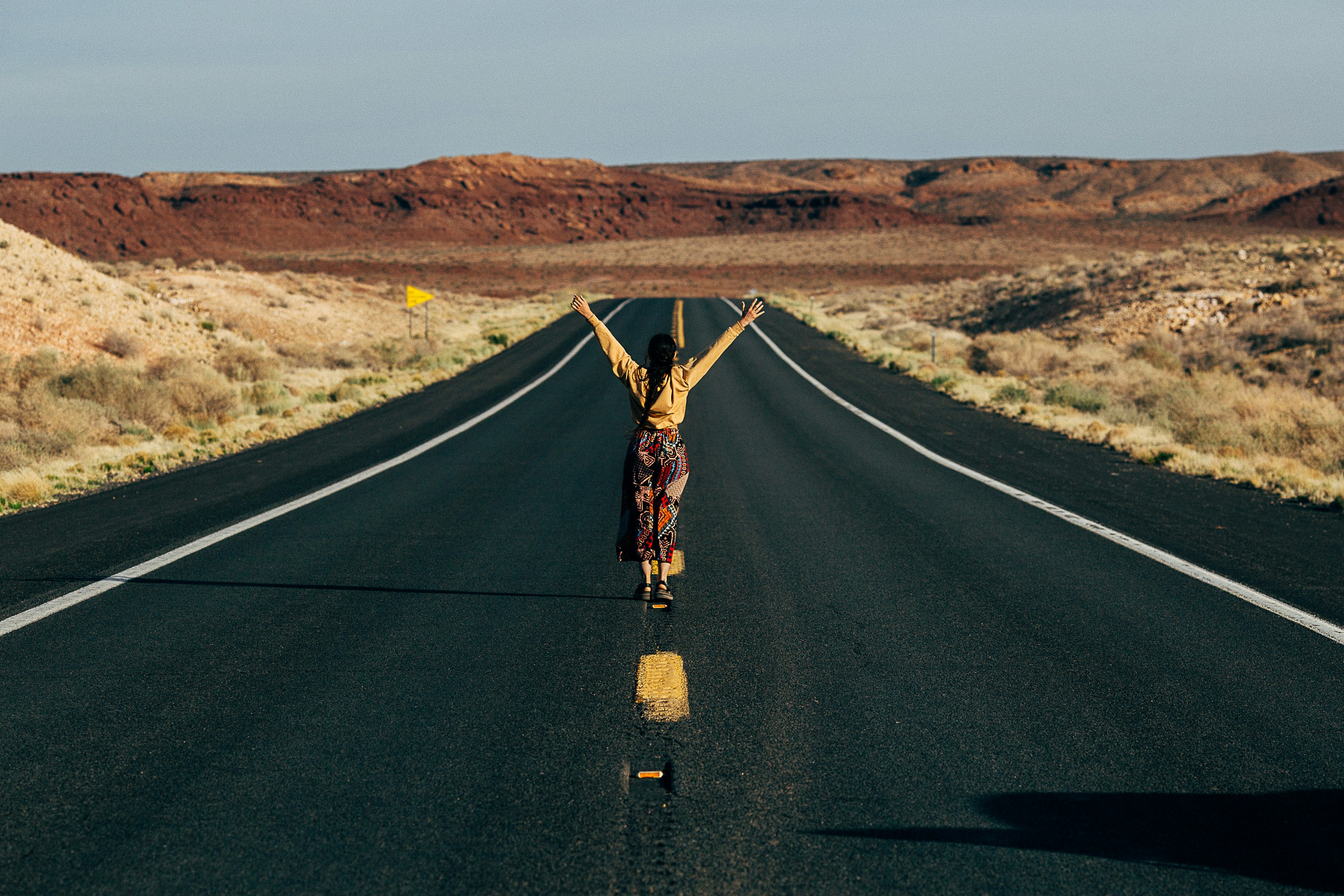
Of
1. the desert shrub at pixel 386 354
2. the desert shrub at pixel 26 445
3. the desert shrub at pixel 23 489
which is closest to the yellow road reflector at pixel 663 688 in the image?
the desert shrub at pixel 23 489

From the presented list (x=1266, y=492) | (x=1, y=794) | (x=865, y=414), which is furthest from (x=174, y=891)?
(x=865, y=414)

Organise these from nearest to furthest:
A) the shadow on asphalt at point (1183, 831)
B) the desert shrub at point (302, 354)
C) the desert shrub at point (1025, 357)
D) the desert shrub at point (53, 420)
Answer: the shadow on asphalt at point (1183, 831) < the desert shrub at point (53, 420) < the desert shrub at point (1025, 357) < the desert shrub at point (302, 354)

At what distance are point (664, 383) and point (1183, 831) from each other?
355cm

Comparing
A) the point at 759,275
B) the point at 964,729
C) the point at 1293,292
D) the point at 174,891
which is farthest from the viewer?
the point at 759,275

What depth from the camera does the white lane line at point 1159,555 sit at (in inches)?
242

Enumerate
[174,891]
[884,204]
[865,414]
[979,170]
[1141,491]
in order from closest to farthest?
[174,891], [1141,491], [865,414], [884,204], [979,170]

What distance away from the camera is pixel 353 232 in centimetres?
12556

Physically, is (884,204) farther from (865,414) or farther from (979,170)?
(865,414)

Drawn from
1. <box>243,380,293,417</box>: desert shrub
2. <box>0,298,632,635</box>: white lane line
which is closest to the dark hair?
<box>0,298,632,635</box>: white lane line

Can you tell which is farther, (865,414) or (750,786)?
(865,414)

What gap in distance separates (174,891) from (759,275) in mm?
93420

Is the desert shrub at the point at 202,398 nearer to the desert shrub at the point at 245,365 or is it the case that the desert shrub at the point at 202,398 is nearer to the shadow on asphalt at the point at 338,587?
the desert shrub at the point at 245,365

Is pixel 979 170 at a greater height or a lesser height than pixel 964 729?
greater

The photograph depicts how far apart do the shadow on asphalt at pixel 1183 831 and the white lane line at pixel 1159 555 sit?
2489 mm
